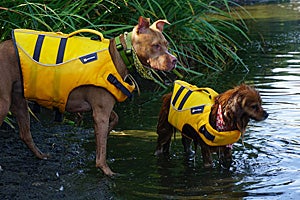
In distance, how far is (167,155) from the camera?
23.9 ft

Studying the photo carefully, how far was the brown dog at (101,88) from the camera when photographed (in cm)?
626

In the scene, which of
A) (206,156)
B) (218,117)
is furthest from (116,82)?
(206,156)

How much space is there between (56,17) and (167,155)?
197 centimetres

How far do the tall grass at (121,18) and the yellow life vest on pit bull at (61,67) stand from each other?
44.4 inches

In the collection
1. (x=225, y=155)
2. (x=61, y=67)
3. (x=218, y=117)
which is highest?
(x=61, y=67)

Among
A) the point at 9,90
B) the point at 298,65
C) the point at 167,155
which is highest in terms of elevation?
the point at 9,90

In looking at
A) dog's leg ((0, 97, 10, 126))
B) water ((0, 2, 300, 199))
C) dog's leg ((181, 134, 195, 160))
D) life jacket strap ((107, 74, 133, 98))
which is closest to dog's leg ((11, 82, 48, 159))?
water ((0, 2, 300, 199))

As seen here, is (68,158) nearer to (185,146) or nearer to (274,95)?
(185,146)

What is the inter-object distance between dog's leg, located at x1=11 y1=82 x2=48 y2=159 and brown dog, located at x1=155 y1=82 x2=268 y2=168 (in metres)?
1.36

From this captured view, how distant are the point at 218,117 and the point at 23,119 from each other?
186cm

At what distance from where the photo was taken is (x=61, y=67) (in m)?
6.29

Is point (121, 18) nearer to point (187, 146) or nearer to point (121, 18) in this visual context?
point (121, 18)

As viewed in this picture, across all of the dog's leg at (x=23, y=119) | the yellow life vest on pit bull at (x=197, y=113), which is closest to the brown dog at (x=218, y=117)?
the yellow life vest on pit bull at (x=197, y=113)

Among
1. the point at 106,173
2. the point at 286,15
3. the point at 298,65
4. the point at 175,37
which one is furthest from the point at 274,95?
the point at 286,15
